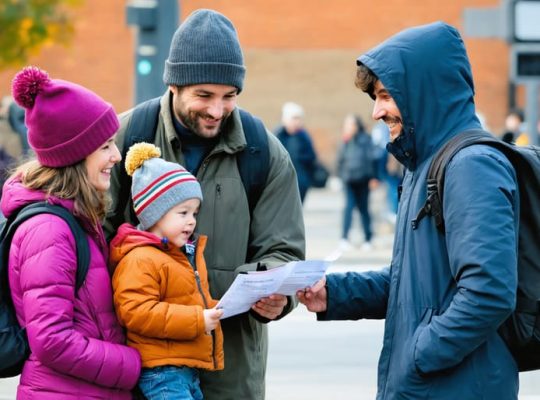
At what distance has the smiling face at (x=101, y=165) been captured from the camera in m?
4.24

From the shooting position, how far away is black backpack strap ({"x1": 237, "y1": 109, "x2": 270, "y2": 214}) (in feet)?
15.5

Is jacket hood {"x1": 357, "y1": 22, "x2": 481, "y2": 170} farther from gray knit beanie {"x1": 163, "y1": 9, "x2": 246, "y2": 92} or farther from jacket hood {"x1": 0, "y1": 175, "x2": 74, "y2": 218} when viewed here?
jacket hood {"x1": 0, "y1": 175, "x2": 74, "y2": 218}

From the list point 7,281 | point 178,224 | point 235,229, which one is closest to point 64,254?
point 7,281

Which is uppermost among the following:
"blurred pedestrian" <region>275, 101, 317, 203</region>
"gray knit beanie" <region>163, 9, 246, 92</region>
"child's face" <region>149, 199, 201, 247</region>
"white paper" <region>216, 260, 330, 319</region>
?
"gray knit beanie" <region>163, 9, 246, 92</region>

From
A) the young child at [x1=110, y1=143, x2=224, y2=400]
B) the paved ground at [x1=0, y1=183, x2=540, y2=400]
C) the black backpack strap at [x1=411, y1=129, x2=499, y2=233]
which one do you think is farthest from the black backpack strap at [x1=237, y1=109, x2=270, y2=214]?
the paved ground at [x1=0, y1=183, x2=540, y2=400]

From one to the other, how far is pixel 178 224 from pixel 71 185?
1.34ft

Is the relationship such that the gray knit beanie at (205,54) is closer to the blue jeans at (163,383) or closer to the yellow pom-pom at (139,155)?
the yellow pom-pom at (139,155)

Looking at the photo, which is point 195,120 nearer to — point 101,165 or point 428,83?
point 101,165

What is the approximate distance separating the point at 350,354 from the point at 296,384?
1296mm

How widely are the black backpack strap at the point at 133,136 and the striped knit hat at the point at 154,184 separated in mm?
221

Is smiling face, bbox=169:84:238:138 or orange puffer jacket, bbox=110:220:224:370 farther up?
smiling face, bbox=169:84:238:138

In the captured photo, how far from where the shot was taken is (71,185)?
4195mm

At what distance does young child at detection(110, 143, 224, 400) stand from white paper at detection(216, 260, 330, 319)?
8 cm

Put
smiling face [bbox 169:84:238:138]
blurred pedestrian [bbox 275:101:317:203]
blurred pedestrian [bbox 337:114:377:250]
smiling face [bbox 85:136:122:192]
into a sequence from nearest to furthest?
1. smiling face [bbox 85:136:122:192]
2. smiling face [bbox 169:84:238:138]
3. blurred pedestrian [bbox 275:101:317:203]
4. blurred pedestrian [bbox 337:114:377:250]
